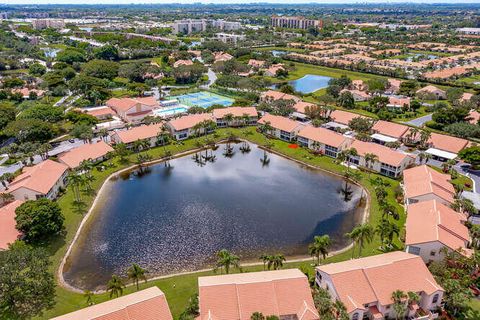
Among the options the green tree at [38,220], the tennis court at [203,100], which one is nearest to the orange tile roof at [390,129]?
the tennis court at [203,100]

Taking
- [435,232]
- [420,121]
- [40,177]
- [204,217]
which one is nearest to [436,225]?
[435,232]

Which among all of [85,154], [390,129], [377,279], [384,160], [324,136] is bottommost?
[85,154]

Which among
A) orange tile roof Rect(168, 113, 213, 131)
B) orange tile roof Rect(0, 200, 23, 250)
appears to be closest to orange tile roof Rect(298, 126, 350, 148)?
orange tile roof Rect(168, 113, 213, 131)

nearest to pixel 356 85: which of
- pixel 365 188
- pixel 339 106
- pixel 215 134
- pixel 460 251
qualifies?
pixel 339 106

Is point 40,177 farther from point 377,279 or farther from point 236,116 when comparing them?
point 377,279

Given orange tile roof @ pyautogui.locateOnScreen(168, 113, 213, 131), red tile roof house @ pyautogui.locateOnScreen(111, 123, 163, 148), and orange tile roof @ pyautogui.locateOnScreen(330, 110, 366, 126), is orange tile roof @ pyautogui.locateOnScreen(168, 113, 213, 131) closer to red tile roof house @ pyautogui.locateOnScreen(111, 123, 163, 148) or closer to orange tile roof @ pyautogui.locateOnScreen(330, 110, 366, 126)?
red tile roof house @ pyautogui.locateOnScreen(111, 123, 163, 148)

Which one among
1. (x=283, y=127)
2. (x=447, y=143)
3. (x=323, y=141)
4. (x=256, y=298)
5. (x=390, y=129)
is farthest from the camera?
(x=283, y=127)

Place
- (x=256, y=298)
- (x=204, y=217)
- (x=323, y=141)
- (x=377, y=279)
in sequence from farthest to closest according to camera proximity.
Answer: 1. (x=323, y=141)
2. (x=204, y=217)
3. (x=377, y=279)
4. (x=256, y=298)
